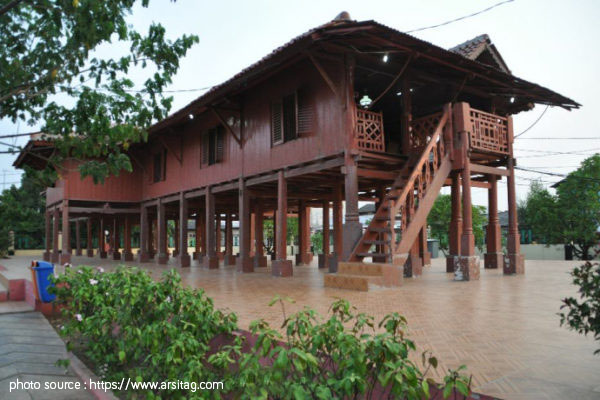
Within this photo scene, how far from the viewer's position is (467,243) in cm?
1061

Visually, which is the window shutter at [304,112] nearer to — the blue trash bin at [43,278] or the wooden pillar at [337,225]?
the wooden pillar at [337,225]

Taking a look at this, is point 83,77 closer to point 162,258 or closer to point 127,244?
point 162,258

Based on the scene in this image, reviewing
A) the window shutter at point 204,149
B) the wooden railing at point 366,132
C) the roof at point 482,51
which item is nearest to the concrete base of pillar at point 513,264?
the wooden railing at point 366,132

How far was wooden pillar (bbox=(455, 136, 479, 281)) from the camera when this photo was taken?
10.3 metres

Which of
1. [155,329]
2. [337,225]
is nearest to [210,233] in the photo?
[337,225]

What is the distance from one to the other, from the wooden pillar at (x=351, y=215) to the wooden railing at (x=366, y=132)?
0.69 metres

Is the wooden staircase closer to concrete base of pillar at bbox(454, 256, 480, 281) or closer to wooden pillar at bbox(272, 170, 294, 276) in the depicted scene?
concrete base of pillar at bbox(454, 256, 480, 281)

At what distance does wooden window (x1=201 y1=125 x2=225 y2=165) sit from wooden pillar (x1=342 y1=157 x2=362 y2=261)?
22.6 ft

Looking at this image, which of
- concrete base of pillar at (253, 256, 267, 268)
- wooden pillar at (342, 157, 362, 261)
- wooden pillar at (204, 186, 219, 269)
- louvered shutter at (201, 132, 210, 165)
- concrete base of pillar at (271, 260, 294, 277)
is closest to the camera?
wooden pillar at (342, 157, 362, 261)

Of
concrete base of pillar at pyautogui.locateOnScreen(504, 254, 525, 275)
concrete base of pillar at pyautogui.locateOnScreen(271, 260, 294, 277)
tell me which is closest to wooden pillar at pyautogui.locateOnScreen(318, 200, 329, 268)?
concrete base of pillar at pyautogui.locateOnScreen(271, 260, 294, 277)

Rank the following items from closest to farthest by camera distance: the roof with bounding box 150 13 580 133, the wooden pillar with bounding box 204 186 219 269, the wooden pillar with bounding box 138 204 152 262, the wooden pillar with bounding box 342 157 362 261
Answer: the roof with bounding box 150 13 580 133 → the wooden pillar with bounding box 342 157 362 261 → the wooden pillar with bounding box 204 186 219 269 → the wooden pillar with bounding box 138 204 152 262

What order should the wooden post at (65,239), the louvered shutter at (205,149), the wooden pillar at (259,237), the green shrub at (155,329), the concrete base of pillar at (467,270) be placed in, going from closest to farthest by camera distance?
the green shrub at (155,329) < the concrete base of pillar at (467,270) < the louvered shutter at (205,149) < the wooden pillar at (259,237) < the wooden post at (65,239)

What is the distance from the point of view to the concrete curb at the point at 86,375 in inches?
162

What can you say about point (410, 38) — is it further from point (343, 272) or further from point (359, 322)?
point (359, 322)
